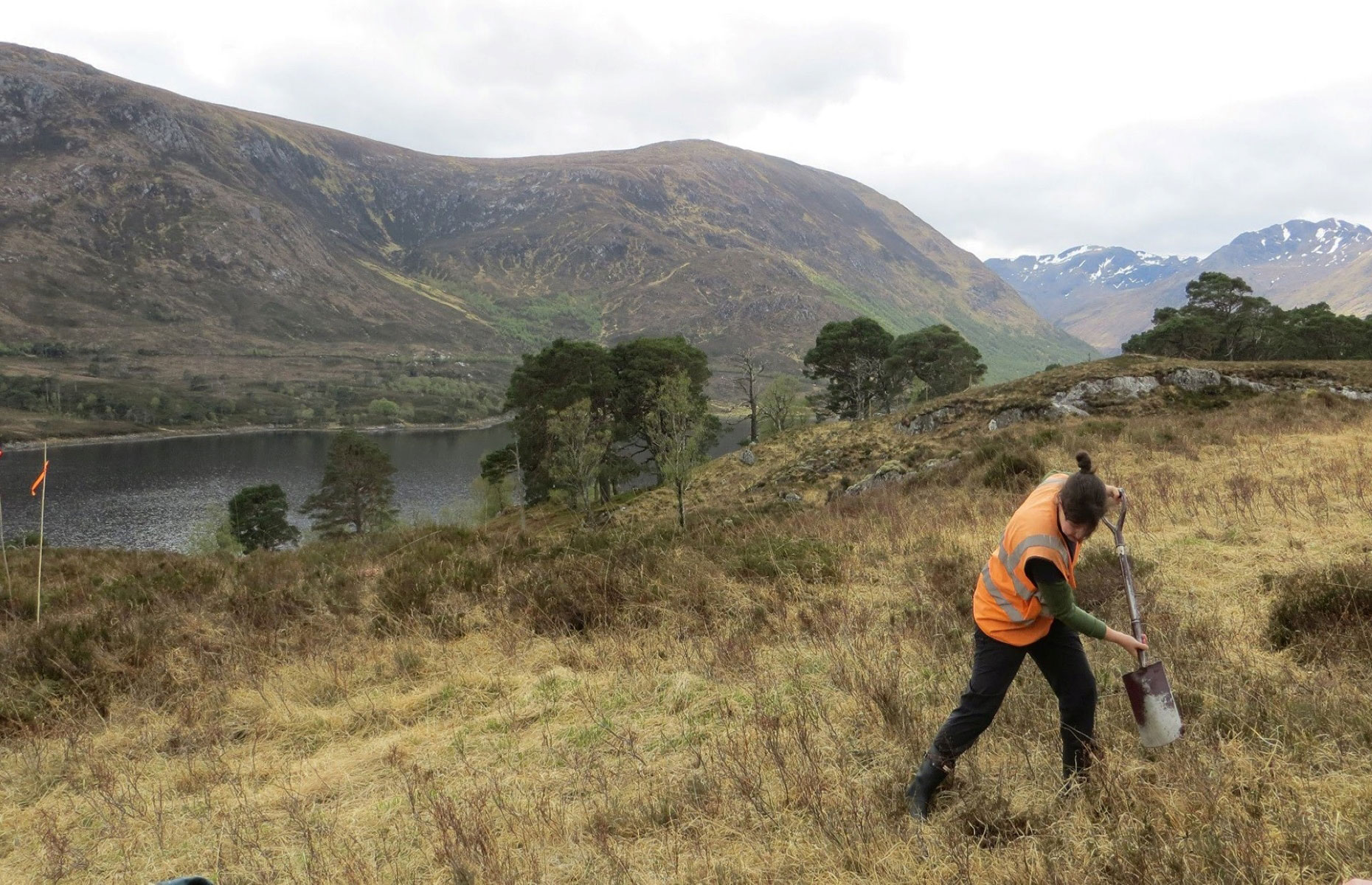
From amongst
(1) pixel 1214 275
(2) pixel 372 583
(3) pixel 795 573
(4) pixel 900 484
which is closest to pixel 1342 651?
(3) pixel 795 573

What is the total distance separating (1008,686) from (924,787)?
27.2 inches

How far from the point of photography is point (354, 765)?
459cm

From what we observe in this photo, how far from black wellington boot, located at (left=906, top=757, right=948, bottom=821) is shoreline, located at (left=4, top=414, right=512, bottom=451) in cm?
12392

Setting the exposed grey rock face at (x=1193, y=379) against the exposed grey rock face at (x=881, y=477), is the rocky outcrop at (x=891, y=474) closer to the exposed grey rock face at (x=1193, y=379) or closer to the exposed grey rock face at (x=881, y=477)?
the exposed grey rock face at (x=881, y=477)

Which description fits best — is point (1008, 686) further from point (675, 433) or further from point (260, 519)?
point (260, 519)

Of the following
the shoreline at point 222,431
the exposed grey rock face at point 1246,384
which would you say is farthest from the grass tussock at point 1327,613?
the shoreline at point 222,431

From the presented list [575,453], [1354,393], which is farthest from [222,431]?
[1354,393]

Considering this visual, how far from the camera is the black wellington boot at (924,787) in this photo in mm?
3297

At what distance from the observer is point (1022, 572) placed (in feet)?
10.2

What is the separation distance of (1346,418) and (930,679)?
17753 millimetres

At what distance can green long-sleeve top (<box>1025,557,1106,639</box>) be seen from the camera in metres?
2.98

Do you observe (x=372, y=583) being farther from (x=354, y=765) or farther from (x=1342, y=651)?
(x=1342, y=651)

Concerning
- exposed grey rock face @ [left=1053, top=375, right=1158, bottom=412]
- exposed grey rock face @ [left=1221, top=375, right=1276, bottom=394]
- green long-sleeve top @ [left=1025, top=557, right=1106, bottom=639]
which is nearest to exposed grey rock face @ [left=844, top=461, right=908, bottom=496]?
exposed grey rock face @ [left=1053, top=375, right=1158, bottom=412]

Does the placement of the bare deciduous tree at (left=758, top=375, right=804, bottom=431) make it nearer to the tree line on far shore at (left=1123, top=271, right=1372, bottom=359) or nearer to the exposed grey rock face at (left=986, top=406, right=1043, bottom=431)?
the tree line on far shore at (left=1123, top=271, right=1372, bottom=359)
